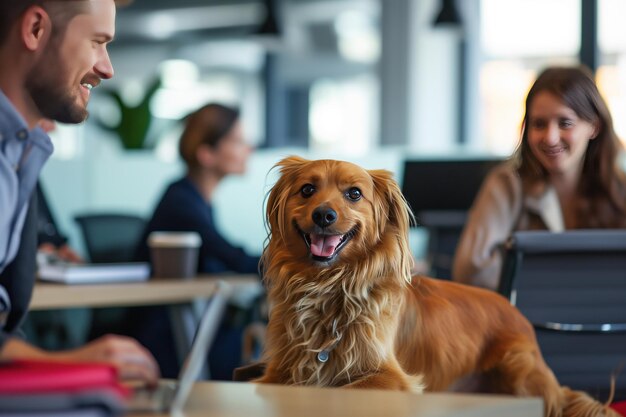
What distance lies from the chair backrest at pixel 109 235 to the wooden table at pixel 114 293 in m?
1.03

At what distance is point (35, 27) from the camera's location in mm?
1197

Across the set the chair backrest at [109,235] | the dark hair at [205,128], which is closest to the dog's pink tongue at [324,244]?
the dark hair at [205,128]

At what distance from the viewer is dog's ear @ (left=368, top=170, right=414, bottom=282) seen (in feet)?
5.40

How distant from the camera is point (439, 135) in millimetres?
7867

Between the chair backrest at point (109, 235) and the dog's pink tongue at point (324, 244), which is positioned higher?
the dog's pink tongue at point (324, 244)

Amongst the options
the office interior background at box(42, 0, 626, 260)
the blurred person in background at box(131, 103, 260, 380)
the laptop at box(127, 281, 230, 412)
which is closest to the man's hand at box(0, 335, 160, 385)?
the laptop at box(127, 281, 230, 412)

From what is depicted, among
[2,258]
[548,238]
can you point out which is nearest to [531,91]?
[548,238]

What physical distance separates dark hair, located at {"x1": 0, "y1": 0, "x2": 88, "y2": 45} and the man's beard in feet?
0.12

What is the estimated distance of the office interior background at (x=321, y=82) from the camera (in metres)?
5.52

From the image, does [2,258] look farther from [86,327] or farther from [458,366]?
[86,327]

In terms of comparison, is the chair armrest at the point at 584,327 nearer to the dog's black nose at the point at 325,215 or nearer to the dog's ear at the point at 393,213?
the dog's ear at the point at 393,213

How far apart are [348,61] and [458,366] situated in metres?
8.29

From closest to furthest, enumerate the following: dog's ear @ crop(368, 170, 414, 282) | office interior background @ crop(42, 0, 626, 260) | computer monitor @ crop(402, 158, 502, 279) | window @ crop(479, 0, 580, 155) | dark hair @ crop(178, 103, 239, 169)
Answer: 1. dog's ear @ crop(368, 170, 414, 282)
2. dark hair @ crop(178, 103, 239, 169)
3. computer monitor @ crop(402, 158, 502, 279)
4. office interior background @ crop(42, 0, 626, 260)
5. window @ crop(479, 0, 580, 155)

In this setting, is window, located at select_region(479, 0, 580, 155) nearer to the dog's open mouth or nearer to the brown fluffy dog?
the brown fluffy dog
